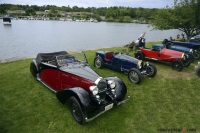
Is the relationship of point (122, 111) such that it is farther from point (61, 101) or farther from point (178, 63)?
point (178, 63)

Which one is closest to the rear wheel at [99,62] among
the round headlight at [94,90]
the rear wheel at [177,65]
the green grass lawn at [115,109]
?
the green grass lawn at [115,109]

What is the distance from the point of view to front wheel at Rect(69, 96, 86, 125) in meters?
4.91

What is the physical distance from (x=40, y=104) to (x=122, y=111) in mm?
2828

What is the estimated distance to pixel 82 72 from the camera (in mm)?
5949

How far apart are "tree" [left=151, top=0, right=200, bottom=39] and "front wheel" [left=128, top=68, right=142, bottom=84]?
41.3ft

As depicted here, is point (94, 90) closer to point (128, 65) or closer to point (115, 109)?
point (115, 109)

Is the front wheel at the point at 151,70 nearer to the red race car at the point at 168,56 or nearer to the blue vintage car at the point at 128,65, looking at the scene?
the blue vintage car at the point at 128,65

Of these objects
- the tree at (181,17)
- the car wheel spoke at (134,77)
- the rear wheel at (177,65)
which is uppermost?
the tree at (181,17)

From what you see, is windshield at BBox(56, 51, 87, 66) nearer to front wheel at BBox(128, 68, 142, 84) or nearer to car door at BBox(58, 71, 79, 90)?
car door at BBox(58, 71, 79, 90)

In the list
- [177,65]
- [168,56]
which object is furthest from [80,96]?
[168,56]

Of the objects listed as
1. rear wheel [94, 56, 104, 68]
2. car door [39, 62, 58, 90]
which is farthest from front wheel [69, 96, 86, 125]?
rear wheel [94, 56, 104, 68]

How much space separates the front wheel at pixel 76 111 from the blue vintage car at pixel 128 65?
358 cm

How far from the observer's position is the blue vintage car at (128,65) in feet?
26.0

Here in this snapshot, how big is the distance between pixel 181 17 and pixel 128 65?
41.8 ft
